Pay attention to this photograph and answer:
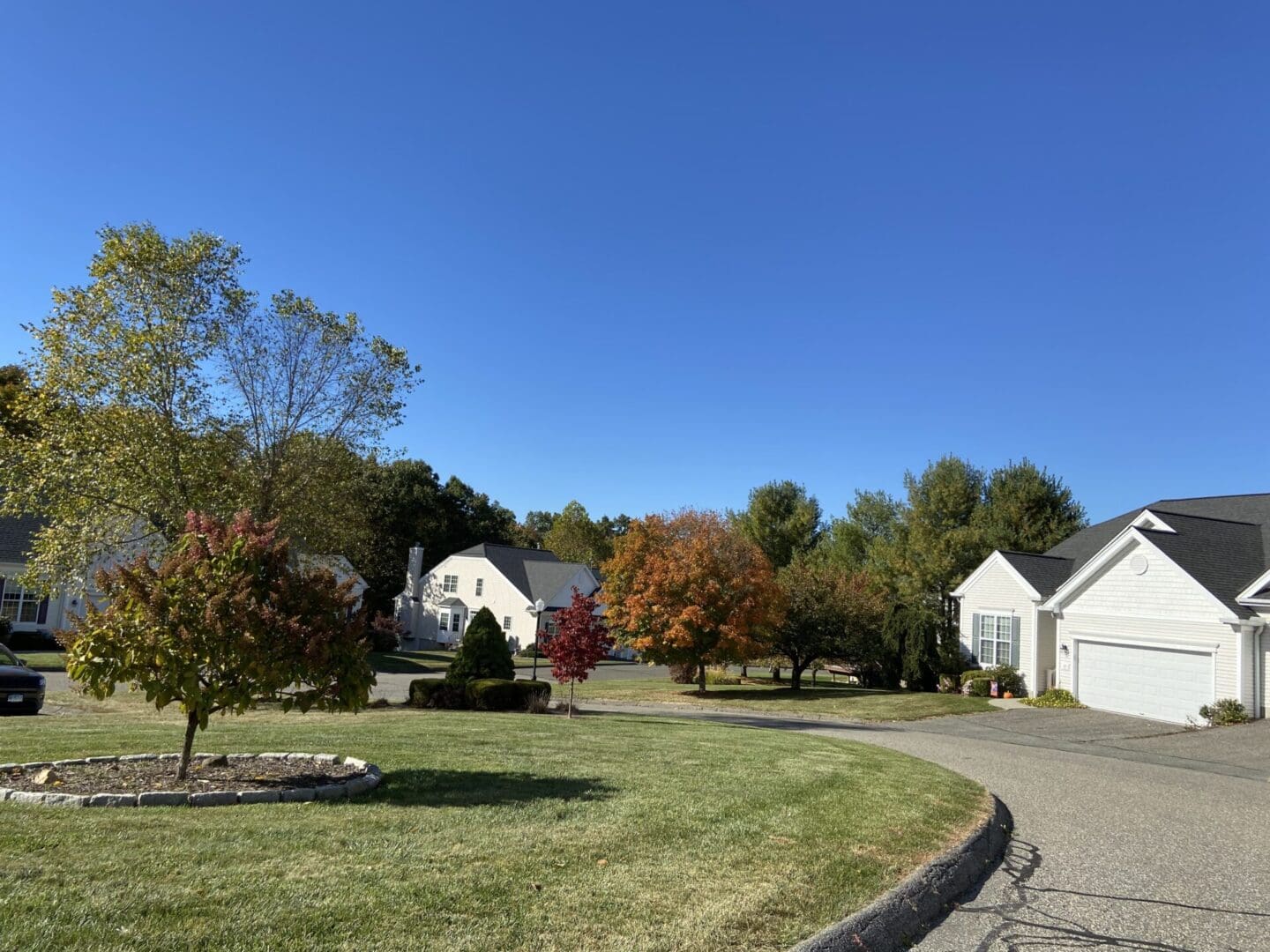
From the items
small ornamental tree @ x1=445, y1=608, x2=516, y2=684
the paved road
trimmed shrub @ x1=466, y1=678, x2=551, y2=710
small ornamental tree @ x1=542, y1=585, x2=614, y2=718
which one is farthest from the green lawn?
small ornamental tree @ x1=542, y1=585, x2=614, y2=718

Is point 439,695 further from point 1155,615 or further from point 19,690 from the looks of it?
point 1155,615

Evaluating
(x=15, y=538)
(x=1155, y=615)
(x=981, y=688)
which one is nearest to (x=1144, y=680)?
(x=1155, y=615)

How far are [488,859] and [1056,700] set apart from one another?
82.0ft

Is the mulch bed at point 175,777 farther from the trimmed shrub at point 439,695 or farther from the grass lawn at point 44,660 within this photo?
the grass lawn at point 44,660

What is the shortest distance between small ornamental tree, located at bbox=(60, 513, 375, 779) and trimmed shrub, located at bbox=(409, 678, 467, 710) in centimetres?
1219

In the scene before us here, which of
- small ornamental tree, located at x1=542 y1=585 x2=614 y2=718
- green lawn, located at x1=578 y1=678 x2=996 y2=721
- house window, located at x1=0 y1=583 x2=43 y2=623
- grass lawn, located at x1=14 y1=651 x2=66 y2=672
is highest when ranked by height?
small ornamental tree, located at x1=542 y1=585 x2=614 y2=718

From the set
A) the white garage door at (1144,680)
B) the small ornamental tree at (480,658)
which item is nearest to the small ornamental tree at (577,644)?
the small ornamental tree at (480,658)

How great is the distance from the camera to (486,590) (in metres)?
54.6

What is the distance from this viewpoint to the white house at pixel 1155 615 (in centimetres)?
2114

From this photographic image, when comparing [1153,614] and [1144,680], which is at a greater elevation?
[1153,614]

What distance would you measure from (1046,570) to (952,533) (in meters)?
14.7

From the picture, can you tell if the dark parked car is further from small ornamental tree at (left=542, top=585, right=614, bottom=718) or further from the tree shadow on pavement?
the tree shadow on pavement

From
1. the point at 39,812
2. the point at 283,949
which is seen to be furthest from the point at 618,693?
the point at 283,949

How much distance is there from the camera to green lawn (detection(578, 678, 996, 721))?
24469 millimetres
